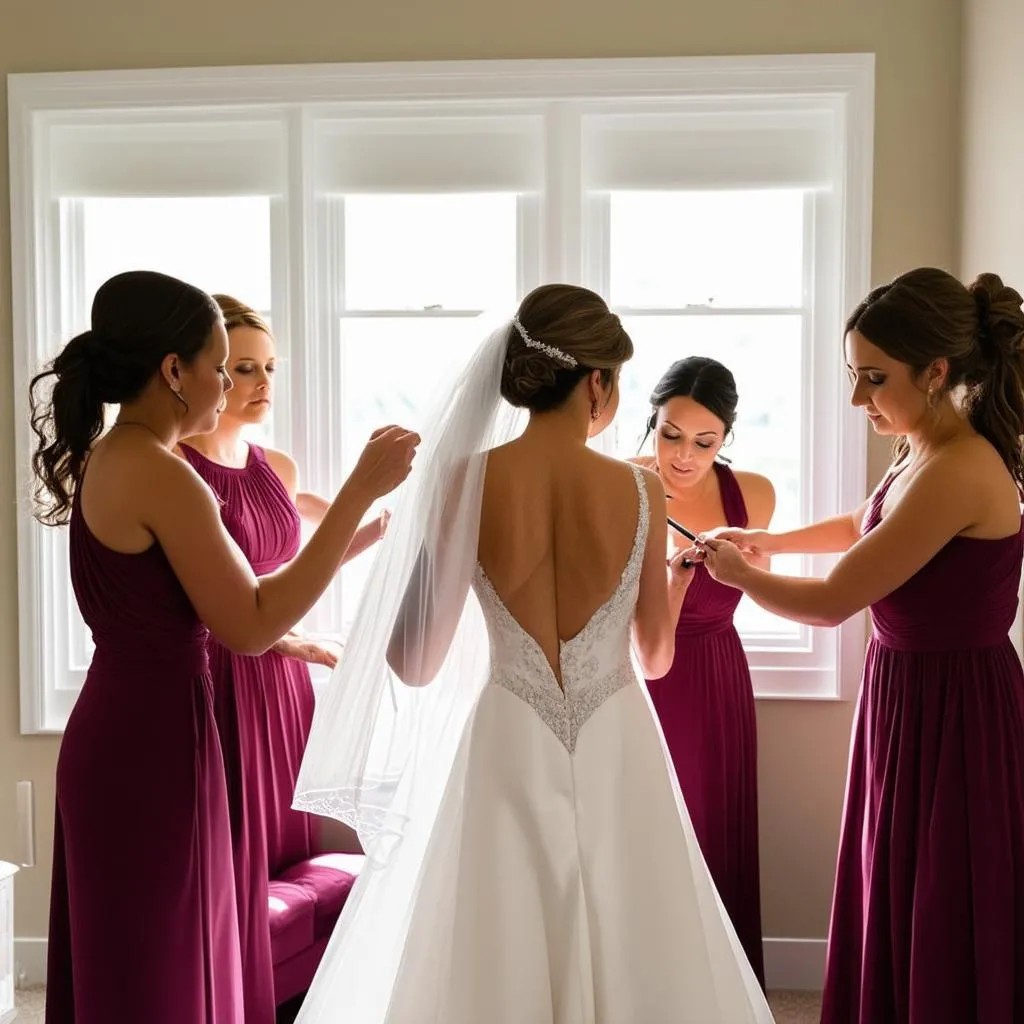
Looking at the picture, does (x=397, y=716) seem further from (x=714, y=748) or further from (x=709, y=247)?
(x=709, y=247)

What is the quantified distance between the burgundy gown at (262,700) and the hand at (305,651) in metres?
0.04

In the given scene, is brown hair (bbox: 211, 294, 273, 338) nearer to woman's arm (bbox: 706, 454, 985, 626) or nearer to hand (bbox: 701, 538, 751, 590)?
hand (bbox: 701, 538, 751, 590)

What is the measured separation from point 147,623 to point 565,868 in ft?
2.78

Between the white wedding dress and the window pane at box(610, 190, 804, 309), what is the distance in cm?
146

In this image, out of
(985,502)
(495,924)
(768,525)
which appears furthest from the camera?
(768,525)

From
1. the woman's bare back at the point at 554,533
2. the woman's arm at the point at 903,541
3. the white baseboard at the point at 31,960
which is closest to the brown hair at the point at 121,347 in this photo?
the woman's bare back at the point at 554,533

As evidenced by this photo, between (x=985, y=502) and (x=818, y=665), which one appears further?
(x=818, y=665)

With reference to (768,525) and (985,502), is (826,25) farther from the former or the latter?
(985,502)

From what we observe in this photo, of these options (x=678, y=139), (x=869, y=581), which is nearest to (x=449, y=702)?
(x=869, y=581)

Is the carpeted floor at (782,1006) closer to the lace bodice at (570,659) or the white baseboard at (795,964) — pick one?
the white baseboard at (795,964)

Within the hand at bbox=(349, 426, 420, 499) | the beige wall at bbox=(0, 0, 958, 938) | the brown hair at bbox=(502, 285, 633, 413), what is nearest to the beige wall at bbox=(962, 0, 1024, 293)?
the beige wall at bbox=(0, 0, 958, 938)

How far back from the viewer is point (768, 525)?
316 centimetres

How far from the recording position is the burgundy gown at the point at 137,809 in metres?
1.97

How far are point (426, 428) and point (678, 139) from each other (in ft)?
5.05
